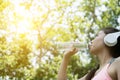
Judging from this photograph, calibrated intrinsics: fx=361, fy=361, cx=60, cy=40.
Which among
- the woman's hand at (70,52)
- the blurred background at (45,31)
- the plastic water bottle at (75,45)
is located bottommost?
the blurred background at (45,31)

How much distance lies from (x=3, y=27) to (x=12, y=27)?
1.43 feet

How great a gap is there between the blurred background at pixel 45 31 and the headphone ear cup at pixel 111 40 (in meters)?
11.9

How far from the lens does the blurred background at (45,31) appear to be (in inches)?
552

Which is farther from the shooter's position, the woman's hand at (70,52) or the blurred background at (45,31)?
the blurred background at (45,31)

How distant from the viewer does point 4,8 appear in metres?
15.2

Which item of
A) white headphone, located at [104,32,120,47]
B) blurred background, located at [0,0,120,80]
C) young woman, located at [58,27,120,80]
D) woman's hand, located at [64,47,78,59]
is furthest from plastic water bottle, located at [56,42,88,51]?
blurred background, located at [0,0,120,80]

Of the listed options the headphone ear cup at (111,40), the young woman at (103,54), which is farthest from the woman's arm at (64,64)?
the headphone ear cup at (111,40)

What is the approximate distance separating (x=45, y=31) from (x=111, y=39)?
13.8 m

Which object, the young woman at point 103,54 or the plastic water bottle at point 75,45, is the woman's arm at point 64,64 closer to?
the plastic water bottle at point 75,45

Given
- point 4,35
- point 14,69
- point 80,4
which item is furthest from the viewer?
point 80,4

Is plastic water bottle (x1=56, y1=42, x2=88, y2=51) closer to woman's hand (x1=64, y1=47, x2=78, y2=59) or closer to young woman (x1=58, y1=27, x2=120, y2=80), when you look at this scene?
woman's hand (x1=64, y1=47, x2=78, y2=59)

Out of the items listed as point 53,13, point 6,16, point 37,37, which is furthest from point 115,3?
point 6,16

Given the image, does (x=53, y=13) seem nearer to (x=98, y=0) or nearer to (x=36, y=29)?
(x=36, y=29)

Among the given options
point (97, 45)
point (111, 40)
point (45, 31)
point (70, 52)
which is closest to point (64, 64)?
point (70, 52)
